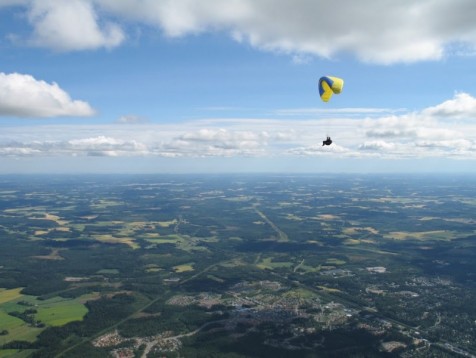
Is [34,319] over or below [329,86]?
below

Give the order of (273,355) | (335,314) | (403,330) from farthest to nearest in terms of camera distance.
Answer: (335,314), (403,330), (273,355)

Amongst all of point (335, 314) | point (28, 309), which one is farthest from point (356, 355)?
point (28, 309)

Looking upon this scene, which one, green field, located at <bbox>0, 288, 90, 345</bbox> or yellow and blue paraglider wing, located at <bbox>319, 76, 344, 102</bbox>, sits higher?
yellow and blue paraglider wing, located at <bbox>319, 76, 344, 102</bbox>

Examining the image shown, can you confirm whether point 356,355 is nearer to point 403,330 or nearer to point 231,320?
point 403,330

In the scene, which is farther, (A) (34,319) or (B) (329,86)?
(A) (34,319)

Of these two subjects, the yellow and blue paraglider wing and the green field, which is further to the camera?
the green field

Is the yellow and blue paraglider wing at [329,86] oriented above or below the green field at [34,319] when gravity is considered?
above

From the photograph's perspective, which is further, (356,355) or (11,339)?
(11,339)

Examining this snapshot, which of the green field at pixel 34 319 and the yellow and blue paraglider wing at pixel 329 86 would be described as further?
the green field at pixel 34 319
